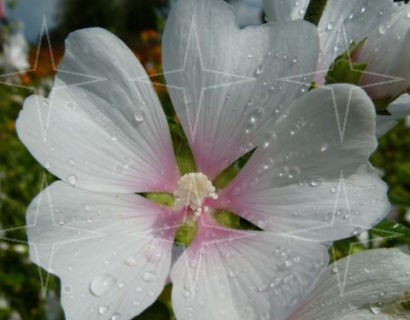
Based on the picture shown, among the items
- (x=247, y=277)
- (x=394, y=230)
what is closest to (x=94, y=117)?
(x=247, y=277)

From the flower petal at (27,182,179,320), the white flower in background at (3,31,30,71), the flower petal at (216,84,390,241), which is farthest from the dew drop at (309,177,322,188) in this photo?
the white flower in background at (3,31,30,71)

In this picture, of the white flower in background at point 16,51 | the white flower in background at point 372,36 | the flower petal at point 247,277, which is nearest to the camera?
the flower petal at point 247,277

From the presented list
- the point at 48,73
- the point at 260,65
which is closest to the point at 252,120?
the point at 260,65

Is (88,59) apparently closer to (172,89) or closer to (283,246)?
(172,89)

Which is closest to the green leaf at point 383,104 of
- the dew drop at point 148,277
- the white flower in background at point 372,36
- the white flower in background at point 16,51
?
the white flower in background at point 372,36

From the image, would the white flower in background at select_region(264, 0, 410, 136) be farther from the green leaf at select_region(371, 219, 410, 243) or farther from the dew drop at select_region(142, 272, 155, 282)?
the dew drop at select_region(142, 272, 155, 282)

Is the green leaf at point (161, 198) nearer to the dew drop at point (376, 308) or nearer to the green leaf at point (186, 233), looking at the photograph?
the green leaf at point (186, 233)

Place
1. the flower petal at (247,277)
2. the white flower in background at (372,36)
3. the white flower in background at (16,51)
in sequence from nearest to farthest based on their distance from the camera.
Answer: the flower petal at (247,277) < the white flower in background at (372,36) < the white flower in background at (16,51)

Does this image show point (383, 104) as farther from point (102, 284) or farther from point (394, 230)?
point (102, 284)
